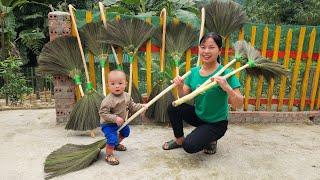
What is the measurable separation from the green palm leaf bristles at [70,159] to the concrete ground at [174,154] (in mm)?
62

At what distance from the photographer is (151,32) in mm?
4043

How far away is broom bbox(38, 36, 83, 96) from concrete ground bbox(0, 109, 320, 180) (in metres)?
0.68

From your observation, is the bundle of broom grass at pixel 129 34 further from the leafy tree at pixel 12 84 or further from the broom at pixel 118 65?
the leafy tree at pixel 12 84

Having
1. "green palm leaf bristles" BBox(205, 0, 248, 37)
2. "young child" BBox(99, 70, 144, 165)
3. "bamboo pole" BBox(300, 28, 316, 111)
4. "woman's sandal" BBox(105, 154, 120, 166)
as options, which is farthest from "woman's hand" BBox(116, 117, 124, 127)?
"bamboo pole" BBox(300, 28, 316, 111)

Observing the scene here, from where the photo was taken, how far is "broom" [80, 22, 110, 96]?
397cm

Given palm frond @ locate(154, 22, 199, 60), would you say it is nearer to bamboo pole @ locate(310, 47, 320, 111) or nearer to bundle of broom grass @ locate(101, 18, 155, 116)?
bundle of broom grass @ locate(101, 18, 155, 116)

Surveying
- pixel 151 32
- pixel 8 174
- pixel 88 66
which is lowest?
pixel 8 174

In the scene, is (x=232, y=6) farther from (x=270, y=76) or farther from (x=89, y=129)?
(x=89, y=129)

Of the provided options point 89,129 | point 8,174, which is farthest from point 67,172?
point 89,129

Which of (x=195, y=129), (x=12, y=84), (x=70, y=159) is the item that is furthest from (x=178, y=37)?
(x=12, y=84)

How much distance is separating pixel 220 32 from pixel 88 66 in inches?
62.7

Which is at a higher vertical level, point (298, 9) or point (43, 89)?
point (298, 9)

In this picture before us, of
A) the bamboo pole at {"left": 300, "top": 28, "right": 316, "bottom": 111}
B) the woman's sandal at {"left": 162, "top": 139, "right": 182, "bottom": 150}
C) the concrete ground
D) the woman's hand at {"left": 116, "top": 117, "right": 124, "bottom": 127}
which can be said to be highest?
the bamboo pole at {"left": 300, "top": 28, "right": 316, "bottom": 111}

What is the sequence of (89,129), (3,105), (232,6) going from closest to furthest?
(89,129)
(232,6)
(3,105)
